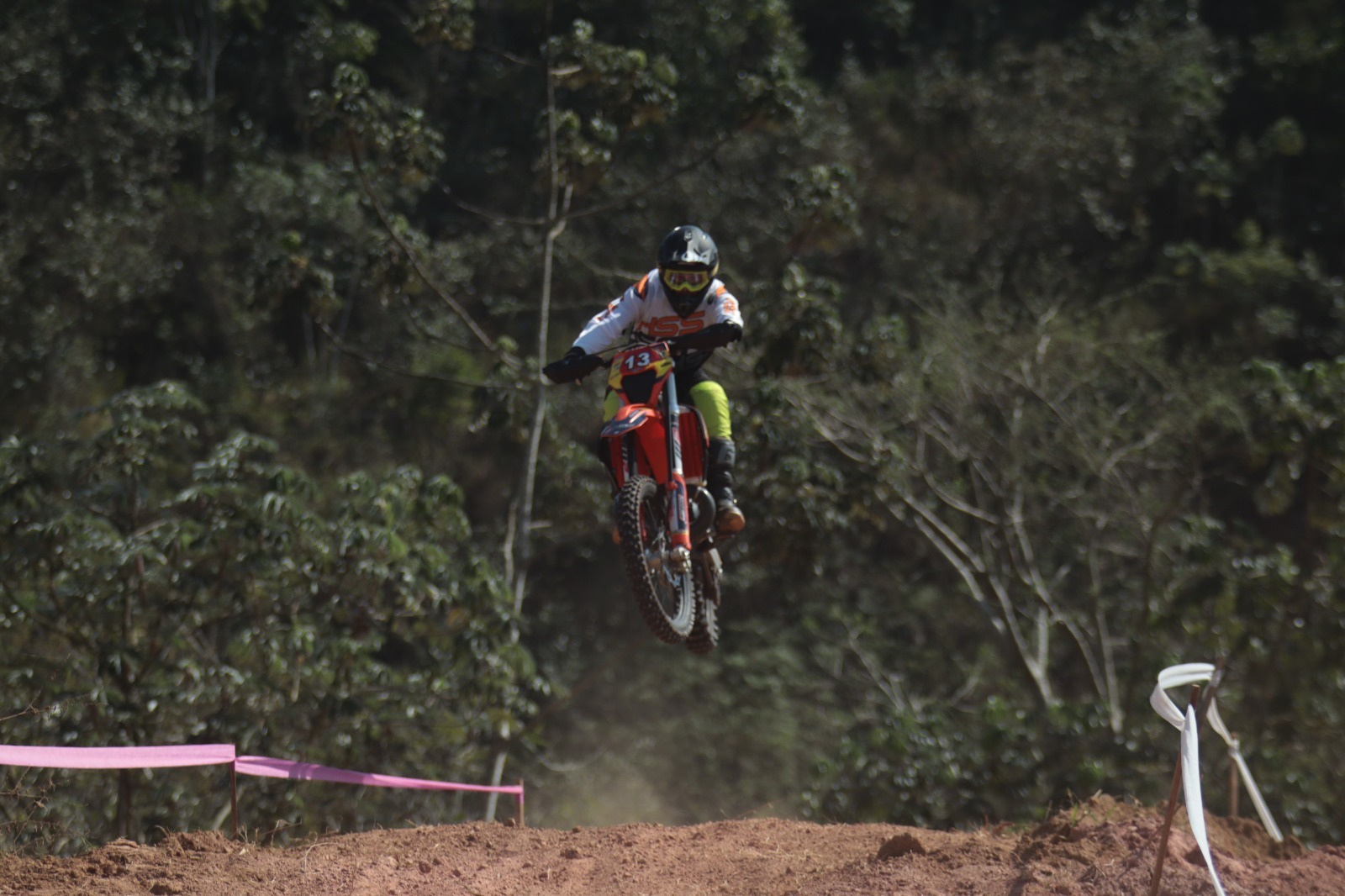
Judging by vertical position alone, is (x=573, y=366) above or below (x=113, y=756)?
above

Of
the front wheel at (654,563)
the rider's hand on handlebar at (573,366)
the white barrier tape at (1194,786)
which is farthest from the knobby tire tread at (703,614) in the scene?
the white barrier tape at (1194,786)

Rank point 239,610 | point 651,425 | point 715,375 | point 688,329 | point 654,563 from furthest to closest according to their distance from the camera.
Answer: point 715,375, point 239,610, point 688,329, point 651,425, point 654,563

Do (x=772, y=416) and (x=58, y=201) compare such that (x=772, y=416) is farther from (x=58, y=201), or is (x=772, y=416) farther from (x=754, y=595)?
(x=58, y=201)

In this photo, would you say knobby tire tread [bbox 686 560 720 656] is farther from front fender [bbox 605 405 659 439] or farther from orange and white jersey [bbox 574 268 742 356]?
orange and white jersey [bbox 574 268 742 356]

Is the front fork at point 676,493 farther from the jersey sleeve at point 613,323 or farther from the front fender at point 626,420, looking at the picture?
the jersey sleeve at point 613,323

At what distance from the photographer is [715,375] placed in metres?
16.0

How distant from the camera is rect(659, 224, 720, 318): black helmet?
23.0 feet

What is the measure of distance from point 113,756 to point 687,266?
3775 mm

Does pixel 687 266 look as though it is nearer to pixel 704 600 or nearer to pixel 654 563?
pixel 654 563

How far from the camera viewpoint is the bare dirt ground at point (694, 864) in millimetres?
5777

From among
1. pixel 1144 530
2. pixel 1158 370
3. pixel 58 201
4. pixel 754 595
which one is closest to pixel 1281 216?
pixel 1158 370

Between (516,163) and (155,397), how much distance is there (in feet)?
49.2

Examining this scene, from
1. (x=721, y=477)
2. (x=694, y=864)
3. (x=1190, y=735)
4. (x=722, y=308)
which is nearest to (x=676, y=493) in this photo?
(x=721, y=477)

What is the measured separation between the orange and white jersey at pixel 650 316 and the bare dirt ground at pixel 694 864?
2707 millimetres
